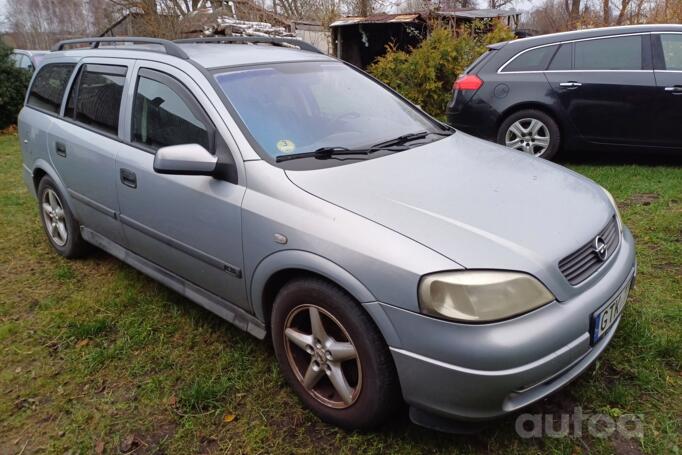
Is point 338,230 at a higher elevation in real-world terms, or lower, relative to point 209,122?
lower

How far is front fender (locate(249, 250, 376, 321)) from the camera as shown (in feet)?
6.70

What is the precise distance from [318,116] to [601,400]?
6.46 ft

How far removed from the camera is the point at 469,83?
20.4 ft

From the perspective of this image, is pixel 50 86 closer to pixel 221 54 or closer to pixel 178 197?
pixel 221 54

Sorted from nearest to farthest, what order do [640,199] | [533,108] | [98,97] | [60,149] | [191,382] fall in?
[191,382] → [98,97] → [60,149] → [640,199] → [533,108]

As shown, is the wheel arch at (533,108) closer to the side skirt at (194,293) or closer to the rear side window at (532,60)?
the rear side window at (532,60)

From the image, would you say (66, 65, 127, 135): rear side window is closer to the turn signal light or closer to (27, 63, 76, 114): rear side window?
(27, 63, 76, 114): rear side window

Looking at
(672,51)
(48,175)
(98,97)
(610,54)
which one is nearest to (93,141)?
(98,97)

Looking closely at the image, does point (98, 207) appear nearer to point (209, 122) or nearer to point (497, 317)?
point (209, 122)

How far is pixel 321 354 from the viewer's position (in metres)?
2.32

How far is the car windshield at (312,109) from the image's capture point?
2.67 m

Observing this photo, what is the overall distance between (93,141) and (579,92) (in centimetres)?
478

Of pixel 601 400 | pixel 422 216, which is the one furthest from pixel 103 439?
pixel 601 400

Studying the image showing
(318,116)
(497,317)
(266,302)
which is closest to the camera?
(497,317)
